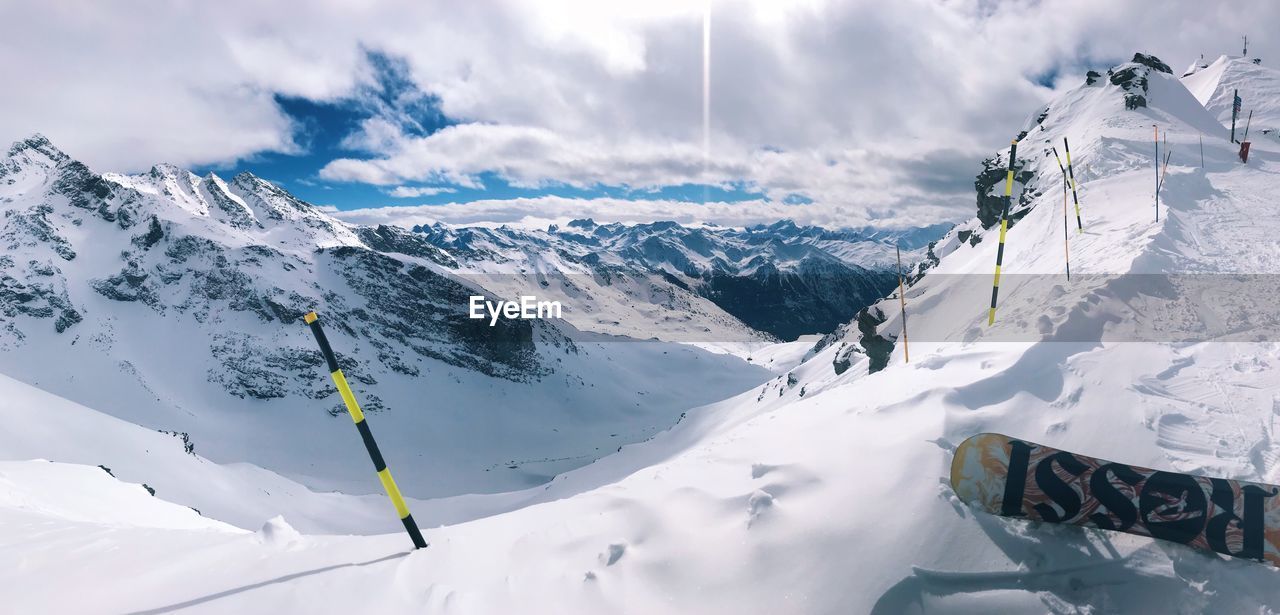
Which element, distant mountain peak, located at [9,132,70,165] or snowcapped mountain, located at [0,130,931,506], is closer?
snowcapped mountain, located at [0,130,931,506]

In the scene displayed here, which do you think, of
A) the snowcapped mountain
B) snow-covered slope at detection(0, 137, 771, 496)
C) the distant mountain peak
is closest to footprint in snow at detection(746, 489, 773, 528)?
snow-covered slope at detection(0, 137, 771, 496)

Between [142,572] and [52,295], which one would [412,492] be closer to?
[142,572]

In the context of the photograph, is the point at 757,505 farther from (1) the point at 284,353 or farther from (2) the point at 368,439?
(1) the point at 284,353

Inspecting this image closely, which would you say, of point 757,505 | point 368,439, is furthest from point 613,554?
point 368,439

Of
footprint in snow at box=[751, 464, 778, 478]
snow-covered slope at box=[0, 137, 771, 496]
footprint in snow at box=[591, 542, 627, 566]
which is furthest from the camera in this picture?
snow-covered slope at box=[0, 137, 771, 496]

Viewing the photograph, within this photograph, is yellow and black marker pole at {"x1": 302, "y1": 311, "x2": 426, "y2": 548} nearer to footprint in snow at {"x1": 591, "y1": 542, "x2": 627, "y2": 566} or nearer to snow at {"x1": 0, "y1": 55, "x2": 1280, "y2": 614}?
snow at {"x1": 0, "y1": 55, "x2": 1280, "y2": 614}
